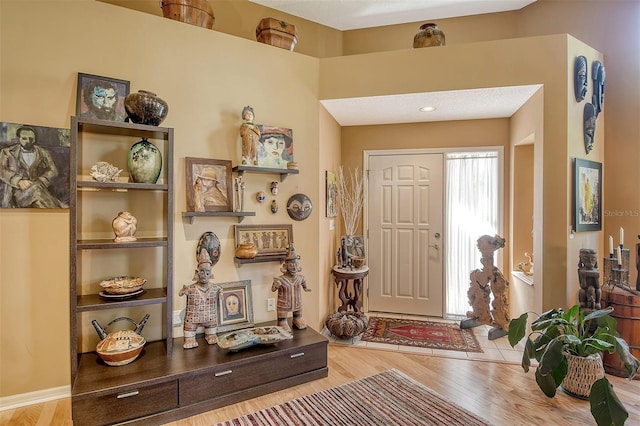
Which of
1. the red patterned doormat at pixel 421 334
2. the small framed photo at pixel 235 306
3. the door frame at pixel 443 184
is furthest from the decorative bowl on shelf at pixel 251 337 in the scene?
the door frame at pixel 443 184

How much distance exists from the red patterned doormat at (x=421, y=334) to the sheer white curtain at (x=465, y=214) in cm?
47

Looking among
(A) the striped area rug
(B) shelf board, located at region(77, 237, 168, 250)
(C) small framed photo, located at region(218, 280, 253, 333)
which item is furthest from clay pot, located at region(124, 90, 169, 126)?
(A) the striped area rug

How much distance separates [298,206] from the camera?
300 cm

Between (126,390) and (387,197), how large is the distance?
3.15 meters

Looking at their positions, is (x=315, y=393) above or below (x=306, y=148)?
below

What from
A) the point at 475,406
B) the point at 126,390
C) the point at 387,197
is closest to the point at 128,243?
the point at 126,390

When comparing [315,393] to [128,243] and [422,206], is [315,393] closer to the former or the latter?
[128,243]

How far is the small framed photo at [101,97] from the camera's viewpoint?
7.32 ft

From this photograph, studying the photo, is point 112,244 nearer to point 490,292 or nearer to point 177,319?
point 177,319

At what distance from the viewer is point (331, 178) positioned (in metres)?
3.61

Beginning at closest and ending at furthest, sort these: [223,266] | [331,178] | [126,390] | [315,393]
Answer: [126,390] → [315,393] → [223,266] → [331,178]

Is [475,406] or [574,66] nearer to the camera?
[475,406]

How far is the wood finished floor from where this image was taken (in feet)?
6.70

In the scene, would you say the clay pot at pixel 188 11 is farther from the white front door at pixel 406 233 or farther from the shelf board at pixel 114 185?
the white front door at pixel 406 233
